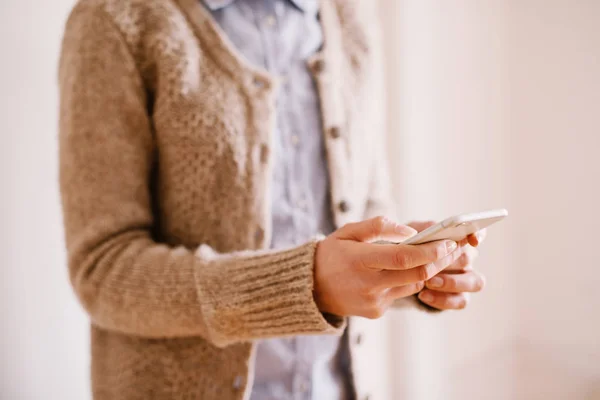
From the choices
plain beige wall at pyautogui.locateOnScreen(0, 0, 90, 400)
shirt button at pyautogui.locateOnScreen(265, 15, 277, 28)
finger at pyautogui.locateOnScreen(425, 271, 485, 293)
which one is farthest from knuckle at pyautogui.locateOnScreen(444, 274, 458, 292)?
plain beige wall at pyautogui.locateOnScreen(0, 0, 90, 400)

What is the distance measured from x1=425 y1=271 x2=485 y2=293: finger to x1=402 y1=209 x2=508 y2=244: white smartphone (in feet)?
0.38

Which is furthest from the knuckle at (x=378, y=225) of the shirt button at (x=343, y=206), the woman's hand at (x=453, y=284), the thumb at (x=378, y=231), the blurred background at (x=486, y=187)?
the blurred background at (x=486, y=187)

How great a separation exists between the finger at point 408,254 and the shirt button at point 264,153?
0.74 feet

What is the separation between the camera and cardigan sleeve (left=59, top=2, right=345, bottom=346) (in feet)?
1.56

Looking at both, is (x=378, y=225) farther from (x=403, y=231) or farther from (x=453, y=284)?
(x=453, y=284)

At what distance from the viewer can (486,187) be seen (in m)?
0.95

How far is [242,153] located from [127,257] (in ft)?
0.58

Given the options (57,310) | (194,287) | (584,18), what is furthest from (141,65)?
(584,18)

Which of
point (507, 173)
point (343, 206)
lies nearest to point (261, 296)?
point (343, 206)

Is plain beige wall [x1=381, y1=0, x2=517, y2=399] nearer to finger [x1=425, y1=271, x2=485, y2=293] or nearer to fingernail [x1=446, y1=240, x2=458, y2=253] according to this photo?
finger [x1=425, y1=271, x2=485, y2=293]

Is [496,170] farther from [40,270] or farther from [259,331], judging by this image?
[40,270]

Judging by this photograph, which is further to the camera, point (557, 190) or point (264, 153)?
point (557, 190)

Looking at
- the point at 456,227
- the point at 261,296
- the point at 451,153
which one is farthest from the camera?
the point at 451,153

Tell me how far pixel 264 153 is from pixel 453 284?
0.26 m
